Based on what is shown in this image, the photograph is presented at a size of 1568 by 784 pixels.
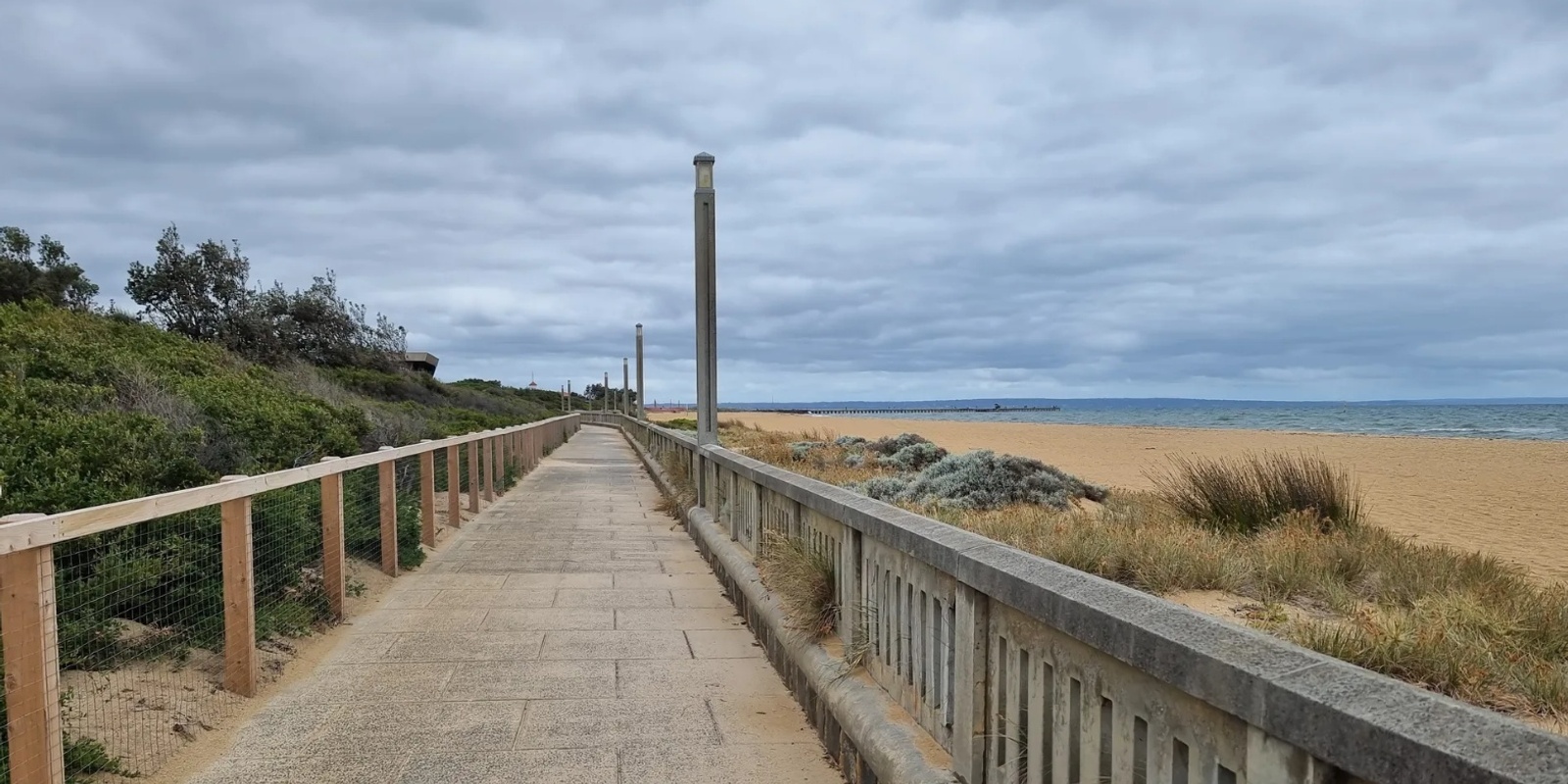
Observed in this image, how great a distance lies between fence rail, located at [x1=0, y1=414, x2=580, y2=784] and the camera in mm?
3551

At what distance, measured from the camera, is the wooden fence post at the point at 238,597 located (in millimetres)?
5230

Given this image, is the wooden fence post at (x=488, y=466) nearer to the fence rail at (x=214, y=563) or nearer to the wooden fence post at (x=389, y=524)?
the fence rail at (x=214, y=563)

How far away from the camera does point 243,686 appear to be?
534 cm

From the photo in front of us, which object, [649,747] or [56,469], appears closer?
[649,747]

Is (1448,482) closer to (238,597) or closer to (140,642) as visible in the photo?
(238,597)

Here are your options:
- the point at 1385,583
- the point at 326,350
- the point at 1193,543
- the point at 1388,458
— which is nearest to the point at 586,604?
the point at 1193,543

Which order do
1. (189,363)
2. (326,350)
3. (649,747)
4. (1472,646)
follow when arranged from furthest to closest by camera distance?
1. (326,350)
2. (189,363)
3. (649,747)
4. (1472,646)

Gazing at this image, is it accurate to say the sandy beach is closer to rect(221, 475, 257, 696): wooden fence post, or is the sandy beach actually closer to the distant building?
rect(221, 475, 257, 696): wooden fence post

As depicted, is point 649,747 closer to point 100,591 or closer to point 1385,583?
point 100,591

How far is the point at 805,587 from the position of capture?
5.71 m

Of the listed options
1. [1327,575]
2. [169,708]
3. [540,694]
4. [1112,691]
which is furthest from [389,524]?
[1112,691]

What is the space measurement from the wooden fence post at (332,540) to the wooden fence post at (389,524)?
155 cm

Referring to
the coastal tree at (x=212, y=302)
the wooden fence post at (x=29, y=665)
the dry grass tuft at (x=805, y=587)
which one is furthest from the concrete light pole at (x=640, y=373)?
the wooden fence post at (x=29, y=665)

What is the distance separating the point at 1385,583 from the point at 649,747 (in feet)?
13.4
